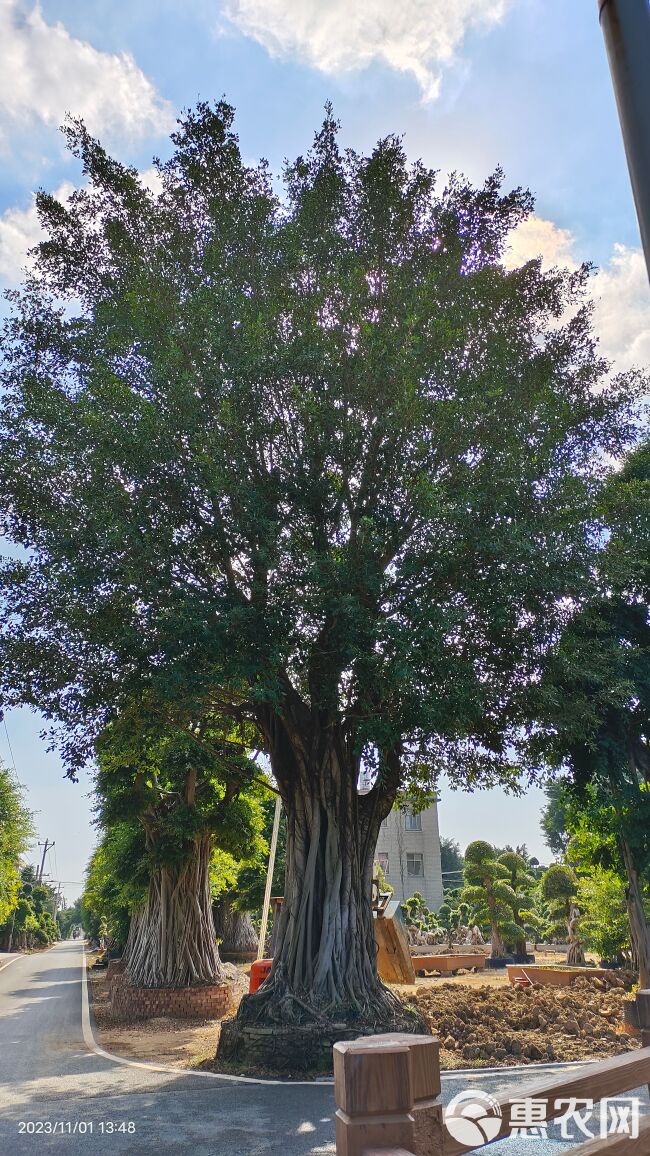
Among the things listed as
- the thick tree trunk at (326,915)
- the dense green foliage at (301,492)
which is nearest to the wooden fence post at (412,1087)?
the dense green foliage at (301,492)

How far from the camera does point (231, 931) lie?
37.1 m

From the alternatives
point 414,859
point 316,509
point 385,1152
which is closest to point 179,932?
point 316,509

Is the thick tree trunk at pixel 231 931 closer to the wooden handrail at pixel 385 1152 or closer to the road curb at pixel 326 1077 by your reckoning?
the road curb at pixel 326 1077

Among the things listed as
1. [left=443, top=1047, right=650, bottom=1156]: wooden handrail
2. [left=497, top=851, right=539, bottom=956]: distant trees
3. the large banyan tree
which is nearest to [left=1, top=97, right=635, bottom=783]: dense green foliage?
the large banyan tree

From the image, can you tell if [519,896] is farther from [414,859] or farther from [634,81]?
[634,81]

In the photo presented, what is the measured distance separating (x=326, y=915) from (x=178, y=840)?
6977mm

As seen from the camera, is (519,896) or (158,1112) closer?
(158,1112)

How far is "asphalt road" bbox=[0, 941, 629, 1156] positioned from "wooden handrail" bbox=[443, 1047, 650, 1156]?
10.3ft

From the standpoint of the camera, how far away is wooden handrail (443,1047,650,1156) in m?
2.79

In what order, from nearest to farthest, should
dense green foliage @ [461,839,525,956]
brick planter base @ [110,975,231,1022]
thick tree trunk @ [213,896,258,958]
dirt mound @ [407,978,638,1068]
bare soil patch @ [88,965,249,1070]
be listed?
dirt mound @ [407,978,638,1068]
bare soil patch @ [88,965,249,1070]
brick planter base @ [110,975,231,1022]
dense green foliage @ [461,839,525,956]
thick tree trunk @ [213,896,258,958]

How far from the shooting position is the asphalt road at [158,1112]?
689cm

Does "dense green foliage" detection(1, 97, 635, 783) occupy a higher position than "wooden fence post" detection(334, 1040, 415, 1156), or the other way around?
"dense green foliage" detection(1, 97, 635, 783)

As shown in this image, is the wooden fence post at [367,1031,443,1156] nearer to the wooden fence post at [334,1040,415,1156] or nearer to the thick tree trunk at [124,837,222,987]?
the wooden fence post at [334,1040,415,1156]

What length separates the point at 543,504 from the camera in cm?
1105
